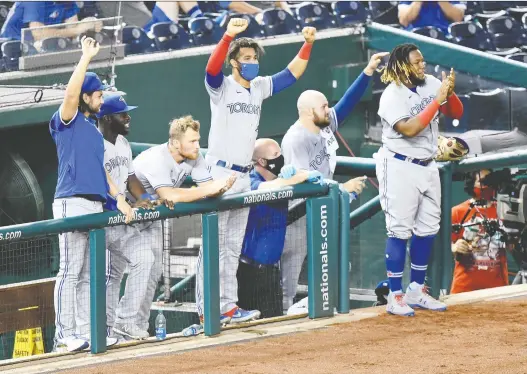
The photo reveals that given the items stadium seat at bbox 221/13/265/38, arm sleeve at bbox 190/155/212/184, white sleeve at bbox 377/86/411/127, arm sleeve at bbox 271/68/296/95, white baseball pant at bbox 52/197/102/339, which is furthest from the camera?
stadium seat at bbox 221/13/265/38

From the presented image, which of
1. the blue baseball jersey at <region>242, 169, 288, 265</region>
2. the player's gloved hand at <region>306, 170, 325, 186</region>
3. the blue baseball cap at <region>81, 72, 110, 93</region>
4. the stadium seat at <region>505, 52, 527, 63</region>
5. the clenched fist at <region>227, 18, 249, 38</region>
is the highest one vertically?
the clenched fist at <region>227, 18, 249, 38</region>

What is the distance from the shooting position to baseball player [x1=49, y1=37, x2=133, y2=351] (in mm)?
5668

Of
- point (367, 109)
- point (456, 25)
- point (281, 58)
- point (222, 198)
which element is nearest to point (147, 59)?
point (281, 58)

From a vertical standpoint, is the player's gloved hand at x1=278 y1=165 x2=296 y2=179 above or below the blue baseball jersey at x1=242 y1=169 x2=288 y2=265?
above

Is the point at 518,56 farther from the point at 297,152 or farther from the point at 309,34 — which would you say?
the point at 297,152

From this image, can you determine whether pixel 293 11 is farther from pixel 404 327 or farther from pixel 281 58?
pixel 404 327

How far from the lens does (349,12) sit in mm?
11375

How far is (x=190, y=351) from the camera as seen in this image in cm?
579

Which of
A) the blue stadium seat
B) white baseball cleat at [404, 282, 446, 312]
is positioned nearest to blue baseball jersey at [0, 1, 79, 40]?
the blue stadium seat

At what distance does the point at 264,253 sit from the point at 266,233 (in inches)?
4.1

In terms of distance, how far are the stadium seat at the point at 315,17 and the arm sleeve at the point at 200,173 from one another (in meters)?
5.10

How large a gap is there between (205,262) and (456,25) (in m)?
5.54

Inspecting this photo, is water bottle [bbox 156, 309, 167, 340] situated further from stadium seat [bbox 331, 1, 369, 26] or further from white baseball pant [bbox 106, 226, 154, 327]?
stadium seat [bbox 331, 1, 369, 26]

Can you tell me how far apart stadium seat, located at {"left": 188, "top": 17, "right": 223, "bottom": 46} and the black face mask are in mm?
3523
